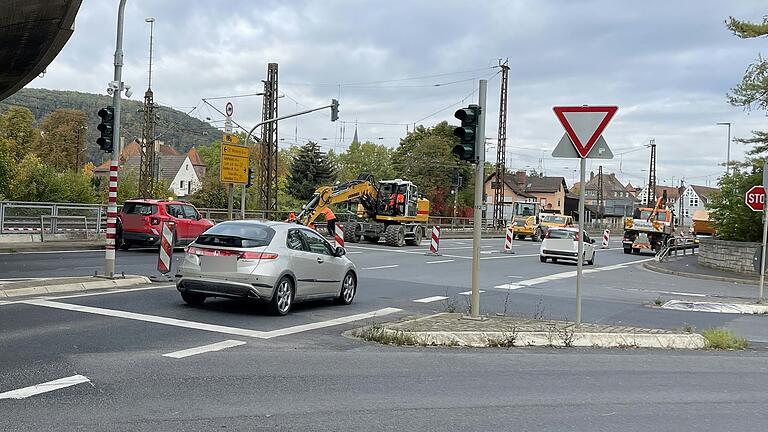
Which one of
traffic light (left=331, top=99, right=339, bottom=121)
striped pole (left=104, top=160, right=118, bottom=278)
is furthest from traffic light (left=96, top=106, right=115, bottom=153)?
traffic light (left=331, top=99, right=339, bottom=121)

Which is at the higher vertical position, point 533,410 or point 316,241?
point 316,241

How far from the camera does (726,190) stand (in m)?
29.8

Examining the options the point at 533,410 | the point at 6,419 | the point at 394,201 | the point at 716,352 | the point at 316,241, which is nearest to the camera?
the point at 6,419

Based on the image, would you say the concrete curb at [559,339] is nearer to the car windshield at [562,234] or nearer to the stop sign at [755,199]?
the stop sign at [755,199]

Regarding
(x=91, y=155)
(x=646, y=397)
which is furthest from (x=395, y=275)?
(x=91, y=155)

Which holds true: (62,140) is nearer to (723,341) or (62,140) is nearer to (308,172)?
(308,172)

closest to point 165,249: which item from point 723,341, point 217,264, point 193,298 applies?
point 193,298

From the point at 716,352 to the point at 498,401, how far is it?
4.96 meters

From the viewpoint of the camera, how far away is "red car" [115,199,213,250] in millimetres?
23172

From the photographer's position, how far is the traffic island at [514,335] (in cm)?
928

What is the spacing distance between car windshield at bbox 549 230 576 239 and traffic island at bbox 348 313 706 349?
19.4 metres

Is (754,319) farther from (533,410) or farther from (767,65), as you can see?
(767,65)

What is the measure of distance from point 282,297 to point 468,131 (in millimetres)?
3868

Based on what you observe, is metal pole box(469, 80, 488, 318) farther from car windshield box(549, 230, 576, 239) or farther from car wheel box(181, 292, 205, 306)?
car windshield box(549, 230, 576, 239)
